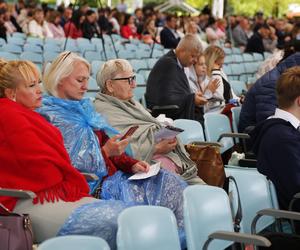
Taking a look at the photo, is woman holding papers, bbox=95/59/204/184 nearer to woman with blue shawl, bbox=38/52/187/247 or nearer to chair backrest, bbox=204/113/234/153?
woman with blue shawl, bbox=38/52/187/247

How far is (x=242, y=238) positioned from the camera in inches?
109

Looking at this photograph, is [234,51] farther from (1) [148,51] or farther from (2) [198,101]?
(2) [198,101]

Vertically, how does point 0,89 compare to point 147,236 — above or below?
above

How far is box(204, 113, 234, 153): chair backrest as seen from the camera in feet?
17.7

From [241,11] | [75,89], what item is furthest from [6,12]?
[241,11]

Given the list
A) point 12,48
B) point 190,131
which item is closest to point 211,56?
point 190,131

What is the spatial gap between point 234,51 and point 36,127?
12552 mm

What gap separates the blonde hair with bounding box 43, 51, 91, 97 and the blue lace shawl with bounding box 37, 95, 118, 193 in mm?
75

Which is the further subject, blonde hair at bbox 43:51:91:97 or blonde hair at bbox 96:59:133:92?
blonde hair at bbox 96:59:133:92

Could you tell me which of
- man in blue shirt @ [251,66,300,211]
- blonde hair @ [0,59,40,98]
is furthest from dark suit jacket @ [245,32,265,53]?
blonde hair @ [0,59,40,98]

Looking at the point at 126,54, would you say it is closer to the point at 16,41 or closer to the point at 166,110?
the point at 16,41

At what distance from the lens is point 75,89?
385 cm

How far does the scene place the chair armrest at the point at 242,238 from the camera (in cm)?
275

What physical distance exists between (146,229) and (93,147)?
3.83 feet
